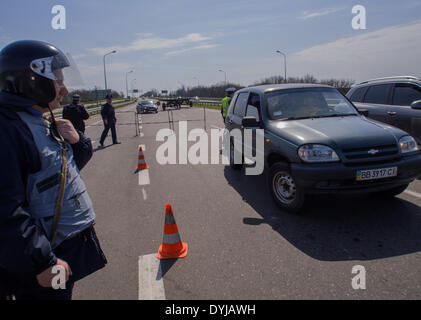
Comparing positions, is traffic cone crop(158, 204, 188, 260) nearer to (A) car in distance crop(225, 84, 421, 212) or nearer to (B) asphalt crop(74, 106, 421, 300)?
(B) asphalt crop(74, 106, 421, 300)

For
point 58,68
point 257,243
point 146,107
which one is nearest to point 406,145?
point 257,243

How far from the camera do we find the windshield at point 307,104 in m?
5.21

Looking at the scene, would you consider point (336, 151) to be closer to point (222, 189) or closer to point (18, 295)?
point (222, 189)

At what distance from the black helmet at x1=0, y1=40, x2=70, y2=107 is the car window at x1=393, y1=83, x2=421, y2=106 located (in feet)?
24.2

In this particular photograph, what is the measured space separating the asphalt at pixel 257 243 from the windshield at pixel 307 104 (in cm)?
150

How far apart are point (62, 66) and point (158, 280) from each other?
86.7 inches

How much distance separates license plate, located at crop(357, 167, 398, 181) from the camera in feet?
12.7

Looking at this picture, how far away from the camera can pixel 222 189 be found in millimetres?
5973

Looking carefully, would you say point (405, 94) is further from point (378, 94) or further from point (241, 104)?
point (241, 104)

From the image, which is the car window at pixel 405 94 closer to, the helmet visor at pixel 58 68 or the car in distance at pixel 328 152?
the car in distance at pixel 328 152

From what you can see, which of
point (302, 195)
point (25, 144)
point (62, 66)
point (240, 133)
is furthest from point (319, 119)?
point (25, 144)

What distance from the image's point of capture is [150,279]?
9.91 feet

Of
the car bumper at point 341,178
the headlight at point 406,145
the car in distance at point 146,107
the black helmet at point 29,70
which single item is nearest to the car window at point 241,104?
the car bumper at point 341,178

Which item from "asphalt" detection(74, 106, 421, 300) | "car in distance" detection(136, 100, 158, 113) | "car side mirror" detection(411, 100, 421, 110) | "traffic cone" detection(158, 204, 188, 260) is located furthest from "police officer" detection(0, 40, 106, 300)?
"car in distance" detection(136, 100, 158, 113)
